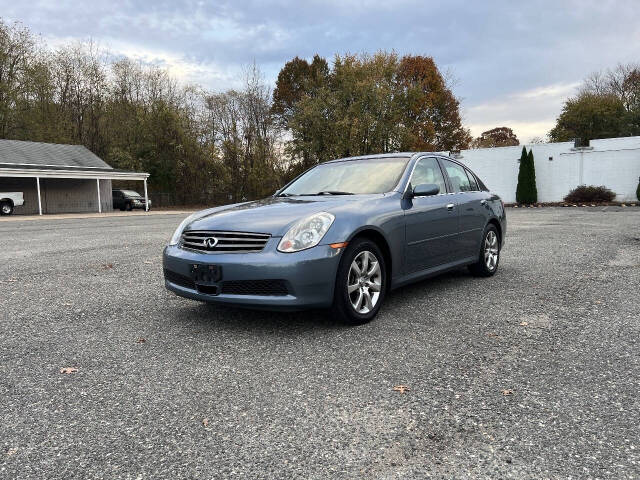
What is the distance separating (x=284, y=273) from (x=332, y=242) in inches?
18.8

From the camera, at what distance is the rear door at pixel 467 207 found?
5789 millimetres

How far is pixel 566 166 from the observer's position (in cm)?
2898

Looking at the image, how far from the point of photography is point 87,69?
45.3 meters

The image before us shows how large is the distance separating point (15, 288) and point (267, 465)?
209 inches

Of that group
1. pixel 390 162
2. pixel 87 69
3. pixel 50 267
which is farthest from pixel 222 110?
pixel 390 162

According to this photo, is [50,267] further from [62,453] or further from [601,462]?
[601,462]

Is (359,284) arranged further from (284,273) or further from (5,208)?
(5,208)

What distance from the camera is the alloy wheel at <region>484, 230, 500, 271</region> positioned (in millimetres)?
6395

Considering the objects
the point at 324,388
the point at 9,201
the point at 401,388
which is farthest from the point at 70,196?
the point at 401,388

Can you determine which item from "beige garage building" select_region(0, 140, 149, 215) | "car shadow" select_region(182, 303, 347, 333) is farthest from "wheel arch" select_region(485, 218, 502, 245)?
"beige garage building" select_region(0, 140, 149, 215)

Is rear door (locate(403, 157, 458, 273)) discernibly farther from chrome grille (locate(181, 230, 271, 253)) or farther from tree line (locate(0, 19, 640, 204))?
tree line (locate(0, 19, 640, 204))

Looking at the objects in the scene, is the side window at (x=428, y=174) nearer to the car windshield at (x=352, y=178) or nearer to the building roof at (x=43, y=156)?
the car windshield at (x=352, y=178)

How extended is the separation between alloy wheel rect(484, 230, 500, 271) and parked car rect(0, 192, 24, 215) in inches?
1259

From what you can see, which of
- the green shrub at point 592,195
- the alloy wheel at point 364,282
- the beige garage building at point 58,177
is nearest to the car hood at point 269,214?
the alloy wheel at point 364,282
